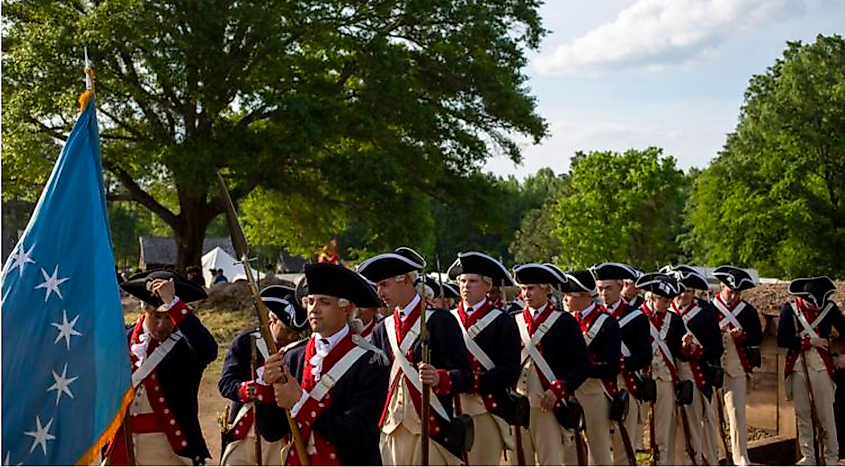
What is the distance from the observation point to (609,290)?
9.34 metres

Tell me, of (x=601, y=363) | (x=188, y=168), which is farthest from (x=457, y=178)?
(x=601, y=363)

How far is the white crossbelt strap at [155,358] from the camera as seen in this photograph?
21.2 ft

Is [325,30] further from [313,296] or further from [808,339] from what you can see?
[313,296]

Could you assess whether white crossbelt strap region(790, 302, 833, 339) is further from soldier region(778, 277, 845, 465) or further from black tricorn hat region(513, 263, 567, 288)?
black tricorn hat region(513, 263, 567, 288)

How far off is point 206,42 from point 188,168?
133 inches

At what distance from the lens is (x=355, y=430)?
4.65 metres

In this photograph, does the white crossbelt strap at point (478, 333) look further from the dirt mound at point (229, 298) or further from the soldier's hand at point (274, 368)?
the dirt mound at point (229, 298)

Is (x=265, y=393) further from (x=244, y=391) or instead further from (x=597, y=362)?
(x=597, y=362)

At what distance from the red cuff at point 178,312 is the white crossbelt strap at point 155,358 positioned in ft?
0.31

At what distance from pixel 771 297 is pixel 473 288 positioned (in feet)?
24.5

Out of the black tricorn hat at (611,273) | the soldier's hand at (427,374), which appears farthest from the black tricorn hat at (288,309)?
the black tricorn hat at (611,273)

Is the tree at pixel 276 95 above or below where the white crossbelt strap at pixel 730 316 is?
above

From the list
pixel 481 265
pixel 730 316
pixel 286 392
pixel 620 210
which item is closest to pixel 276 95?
pixel 730 316

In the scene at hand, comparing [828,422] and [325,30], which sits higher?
[325,30]
